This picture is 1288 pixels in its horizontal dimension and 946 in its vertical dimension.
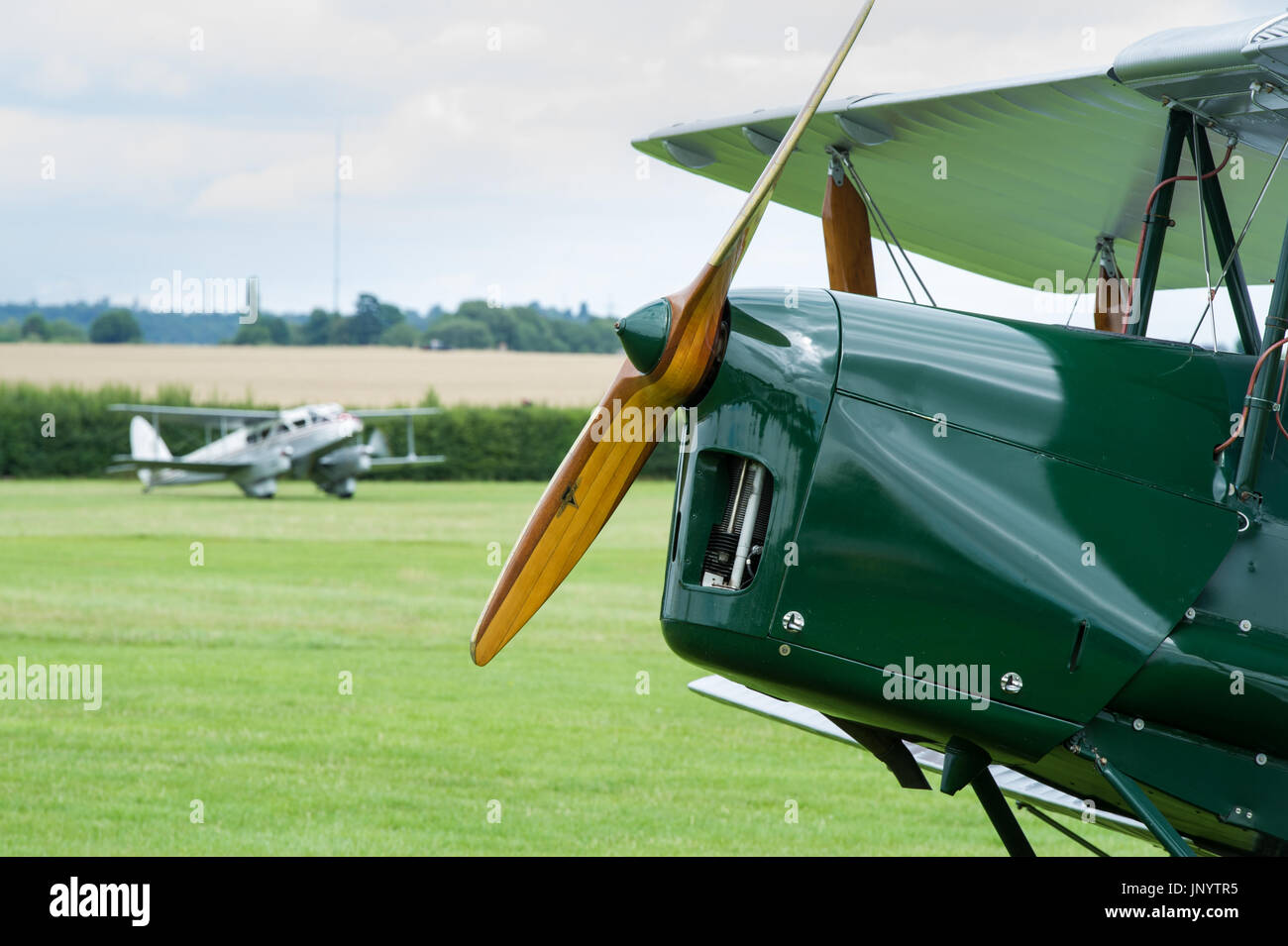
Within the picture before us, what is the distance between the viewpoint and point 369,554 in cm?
2214

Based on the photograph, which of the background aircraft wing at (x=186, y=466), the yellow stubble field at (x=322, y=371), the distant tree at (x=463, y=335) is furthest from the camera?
the distant tree at (x=463, y=335)

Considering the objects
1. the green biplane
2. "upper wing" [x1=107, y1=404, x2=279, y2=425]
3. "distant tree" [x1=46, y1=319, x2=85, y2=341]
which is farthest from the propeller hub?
"distant tree" [x1=46, y1=319, x2=85, y2=341]

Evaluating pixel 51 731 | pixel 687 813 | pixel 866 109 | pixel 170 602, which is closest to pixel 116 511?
pixel 170 602

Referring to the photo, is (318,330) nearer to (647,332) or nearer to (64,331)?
(64,331)

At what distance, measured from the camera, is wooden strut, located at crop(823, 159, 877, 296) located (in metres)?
5.17

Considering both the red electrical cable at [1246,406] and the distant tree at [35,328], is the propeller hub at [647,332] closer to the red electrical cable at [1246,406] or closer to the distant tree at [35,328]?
the red electrical cable at [1246,406]

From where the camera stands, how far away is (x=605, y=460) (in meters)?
3.32

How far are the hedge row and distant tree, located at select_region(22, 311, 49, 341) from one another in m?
23.4

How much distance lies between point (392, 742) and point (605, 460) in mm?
5858

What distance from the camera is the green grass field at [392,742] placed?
257 inches

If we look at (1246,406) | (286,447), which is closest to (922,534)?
(1246,406)

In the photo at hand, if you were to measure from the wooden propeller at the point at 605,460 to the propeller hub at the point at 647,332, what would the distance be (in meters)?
0.03

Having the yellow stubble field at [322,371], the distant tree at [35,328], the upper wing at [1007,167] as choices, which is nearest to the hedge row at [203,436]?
the yellow stubble field at [322,371]
